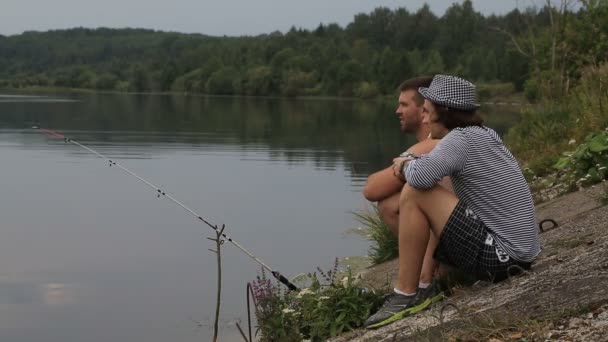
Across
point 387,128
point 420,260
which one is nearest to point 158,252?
point 420,260

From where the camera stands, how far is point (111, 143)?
2809cm

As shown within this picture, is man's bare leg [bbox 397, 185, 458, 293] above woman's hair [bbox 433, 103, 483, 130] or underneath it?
underneath

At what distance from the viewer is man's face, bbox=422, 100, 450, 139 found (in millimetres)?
4520

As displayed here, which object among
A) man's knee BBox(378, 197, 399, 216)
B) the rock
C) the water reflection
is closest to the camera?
the rock

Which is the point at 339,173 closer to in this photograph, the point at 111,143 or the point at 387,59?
the point at 111,143

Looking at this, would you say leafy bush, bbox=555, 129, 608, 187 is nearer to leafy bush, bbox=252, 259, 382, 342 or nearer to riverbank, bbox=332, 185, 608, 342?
riverbank, bbox=332, 185, 608, 342

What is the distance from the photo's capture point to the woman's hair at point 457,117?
442 cm

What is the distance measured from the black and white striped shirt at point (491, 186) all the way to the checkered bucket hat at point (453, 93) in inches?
5.9

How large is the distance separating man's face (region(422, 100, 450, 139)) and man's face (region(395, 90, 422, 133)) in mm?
231

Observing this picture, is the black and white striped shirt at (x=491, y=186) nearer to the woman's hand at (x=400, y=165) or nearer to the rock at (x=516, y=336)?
the woman's hand at (x=400, y=165)

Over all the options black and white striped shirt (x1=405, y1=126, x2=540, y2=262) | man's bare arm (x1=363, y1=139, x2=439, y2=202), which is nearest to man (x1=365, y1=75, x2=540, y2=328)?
black and white striped shirt (x1=405, y1=126, x2=540, y2=262)

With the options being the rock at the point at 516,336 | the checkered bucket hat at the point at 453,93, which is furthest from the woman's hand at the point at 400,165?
the rock at the point at 516,336

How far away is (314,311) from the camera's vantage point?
201 inches

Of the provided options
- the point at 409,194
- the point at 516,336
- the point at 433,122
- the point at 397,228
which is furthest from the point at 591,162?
the point at 516,336
